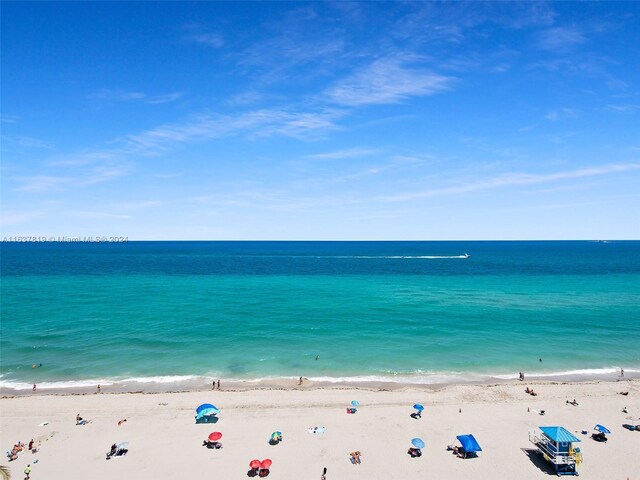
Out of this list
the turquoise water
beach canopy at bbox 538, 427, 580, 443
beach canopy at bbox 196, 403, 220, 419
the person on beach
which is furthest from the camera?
the turquoise water

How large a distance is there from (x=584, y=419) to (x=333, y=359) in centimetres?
2304

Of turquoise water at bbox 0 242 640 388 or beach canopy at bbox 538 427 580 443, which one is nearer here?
beach canopy at bbox 538 427 580 443

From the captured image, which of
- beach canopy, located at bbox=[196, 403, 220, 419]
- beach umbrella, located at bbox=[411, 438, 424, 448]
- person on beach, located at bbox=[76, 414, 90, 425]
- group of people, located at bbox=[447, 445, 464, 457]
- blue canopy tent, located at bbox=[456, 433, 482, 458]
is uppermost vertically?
beach canopy, located at bbox=[196, 403, 220, 419]

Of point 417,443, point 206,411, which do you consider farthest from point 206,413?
point 417,443

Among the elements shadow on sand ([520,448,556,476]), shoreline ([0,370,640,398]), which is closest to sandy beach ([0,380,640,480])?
shadow on sand ([520,448,556,476])

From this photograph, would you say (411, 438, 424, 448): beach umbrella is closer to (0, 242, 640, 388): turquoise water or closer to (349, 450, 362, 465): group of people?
(349, 450, 362, 465): group of people

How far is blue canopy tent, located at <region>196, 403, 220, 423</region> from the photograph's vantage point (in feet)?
94.0

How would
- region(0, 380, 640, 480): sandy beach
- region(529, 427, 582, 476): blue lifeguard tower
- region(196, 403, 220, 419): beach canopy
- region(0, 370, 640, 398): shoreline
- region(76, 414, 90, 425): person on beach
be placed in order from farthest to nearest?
1. region(0, 370, 640, 398): shoreline
2. region(76, 414, 90, 425): person on beach
3. region(196, 403, 220, 419): beach canopy
4. region(0, 380, 640, 480): sandy beach
5. region(529, 427, 582, 476): blue lifeguard tower

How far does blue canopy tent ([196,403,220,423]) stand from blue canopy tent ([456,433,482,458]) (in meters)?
17.8

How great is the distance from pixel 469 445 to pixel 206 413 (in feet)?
61.3

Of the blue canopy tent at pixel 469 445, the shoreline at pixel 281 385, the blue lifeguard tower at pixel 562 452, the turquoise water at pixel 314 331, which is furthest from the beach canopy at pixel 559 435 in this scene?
the turquoise water at pixel 314 331

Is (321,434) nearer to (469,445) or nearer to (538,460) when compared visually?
(469,445)

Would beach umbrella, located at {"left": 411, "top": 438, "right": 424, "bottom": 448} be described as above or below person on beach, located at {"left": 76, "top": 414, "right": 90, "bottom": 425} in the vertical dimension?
above

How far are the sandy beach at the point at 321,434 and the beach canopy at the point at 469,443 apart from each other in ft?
2.88
